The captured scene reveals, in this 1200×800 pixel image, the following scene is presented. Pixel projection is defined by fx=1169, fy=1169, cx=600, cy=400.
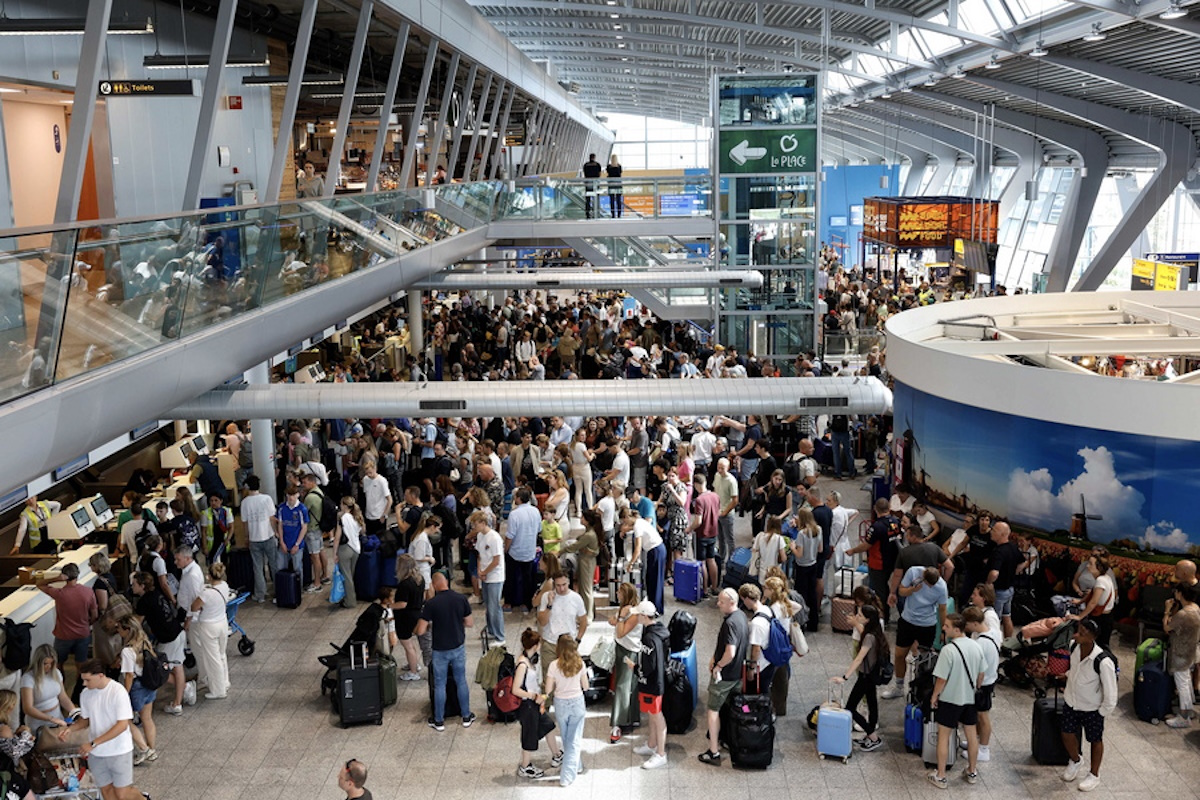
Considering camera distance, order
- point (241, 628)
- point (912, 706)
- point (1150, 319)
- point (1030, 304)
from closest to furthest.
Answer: point (912, 706) → point (241, 628) → point (1150, 319) → point (1030, 304)

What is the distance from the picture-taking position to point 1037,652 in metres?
9.95

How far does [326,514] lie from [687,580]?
12.9ft

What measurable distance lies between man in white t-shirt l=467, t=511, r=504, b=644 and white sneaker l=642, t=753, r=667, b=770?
2.50 meters

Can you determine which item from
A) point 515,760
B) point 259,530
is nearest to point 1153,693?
point 515,760

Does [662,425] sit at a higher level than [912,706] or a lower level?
higher

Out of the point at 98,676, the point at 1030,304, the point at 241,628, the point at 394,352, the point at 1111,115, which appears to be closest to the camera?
the point at 98,676

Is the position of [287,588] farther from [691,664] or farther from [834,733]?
[834,733]

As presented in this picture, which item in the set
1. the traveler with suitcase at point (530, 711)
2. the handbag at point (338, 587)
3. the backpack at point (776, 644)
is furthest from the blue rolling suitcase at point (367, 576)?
the backpack at point (776, 644)

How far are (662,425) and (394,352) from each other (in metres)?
9.96

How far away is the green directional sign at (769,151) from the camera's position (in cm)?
2358

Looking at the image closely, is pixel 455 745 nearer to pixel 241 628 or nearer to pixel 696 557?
pixel 241 628

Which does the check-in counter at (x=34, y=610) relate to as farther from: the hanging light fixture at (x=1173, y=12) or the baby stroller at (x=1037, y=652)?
the hanging light fixture at (x=1173, y=12)

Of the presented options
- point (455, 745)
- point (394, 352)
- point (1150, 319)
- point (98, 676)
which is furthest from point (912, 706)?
point (394, 352)

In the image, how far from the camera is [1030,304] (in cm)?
1664
